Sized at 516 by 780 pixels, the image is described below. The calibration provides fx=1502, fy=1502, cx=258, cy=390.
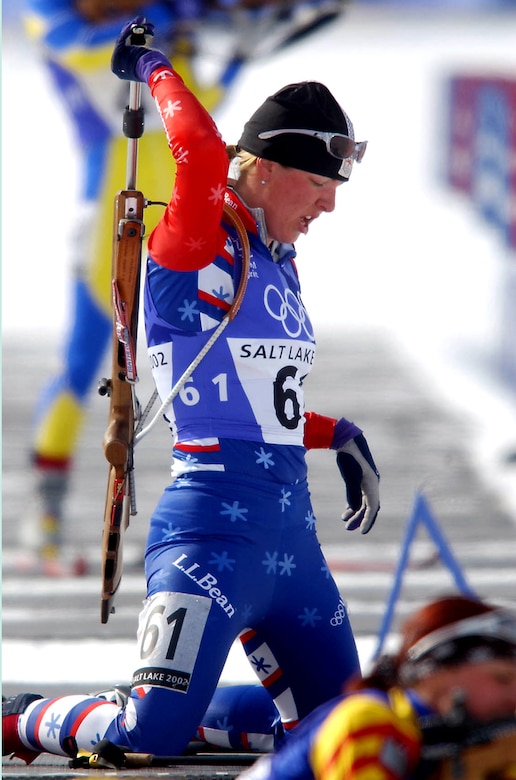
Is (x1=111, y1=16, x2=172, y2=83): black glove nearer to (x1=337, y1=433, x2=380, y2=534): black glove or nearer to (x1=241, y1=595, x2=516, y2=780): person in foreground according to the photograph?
(x1=337, y1=433, x2=380, y2=534): black glove

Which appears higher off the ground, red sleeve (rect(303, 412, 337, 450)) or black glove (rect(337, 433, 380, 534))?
red sleeve (rect(303, 412, 337, 450))

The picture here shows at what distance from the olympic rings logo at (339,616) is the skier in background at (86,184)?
358 centimetres

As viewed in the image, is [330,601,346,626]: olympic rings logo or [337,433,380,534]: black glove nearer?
[330,601,346,626]: olympic rings logo

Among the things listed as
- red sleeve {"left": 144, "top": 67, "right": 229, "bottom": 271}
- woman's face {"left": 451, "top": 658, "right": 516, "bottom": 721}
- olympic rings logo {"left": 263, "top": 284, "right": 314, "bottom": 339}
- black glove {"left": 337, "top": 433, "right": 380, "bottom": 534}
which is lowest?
woman's face {"left": 451, "top": 658, "right": 516, "bottom": 721}

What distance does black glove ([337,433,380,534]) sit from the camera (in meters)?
4.34

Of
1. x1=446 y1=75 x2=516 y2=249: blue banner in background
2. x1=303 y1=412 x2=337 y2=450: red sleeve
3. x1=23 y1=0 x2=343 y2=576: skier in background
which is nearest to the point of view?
x1=303 y1=412 x2=337 y2=450: red sleeve

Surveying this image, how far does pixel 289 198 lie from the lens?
3.97 m

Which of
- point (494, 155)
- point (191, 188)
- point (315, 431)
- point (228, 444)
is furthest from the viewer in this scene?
point (494, 155)

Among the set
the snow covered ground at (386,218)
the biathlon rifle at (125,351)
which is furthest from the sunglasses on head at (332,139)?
the snow covered ground at (386,218)

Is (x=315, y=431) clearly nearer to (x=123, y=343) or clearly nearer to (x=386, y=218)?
(x=123, y=343)

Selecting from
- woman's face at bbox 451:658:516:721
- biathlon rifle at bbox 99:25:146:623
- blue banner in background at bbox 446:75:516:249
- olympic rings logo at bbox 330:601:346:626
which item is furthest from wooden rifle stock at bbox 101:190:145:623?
blue banner in background at bbox 446:75:516:249

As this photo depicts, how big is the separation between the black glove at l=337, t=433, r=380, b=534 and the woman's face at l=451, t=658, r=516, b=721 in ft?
5.65

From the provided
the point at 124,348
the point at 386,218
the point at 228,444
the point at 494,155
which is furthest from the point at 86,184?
the point at 386,218

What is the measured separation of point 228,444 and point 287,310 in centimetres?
40
